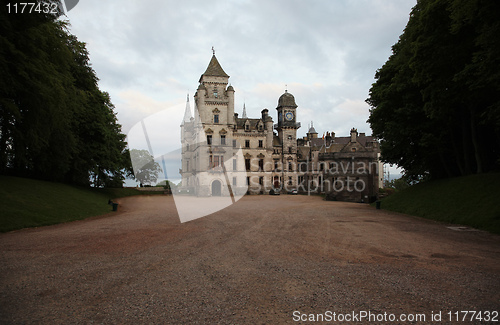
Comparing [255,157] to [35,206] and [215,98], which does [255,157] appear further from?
[35,206]

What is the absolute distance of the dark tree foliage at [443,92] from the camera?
15.8m

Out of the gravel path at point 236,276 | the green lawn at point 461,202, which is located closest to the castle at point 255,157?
the green lawn at point 461,202

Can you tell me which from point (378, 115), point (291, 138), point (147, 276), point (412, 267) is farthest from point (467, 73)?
point (291, 138)

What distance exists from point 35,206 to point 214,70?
4279 centimetres

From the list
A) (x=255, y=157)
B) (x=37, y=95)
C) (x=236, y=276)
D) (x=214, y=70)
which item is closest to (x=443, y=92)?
(x=236, y=276)

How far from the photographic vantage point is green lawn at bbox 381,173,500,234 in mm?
17294

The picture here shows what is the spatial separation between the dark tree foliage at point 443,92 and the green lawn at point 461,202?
6.83 feet

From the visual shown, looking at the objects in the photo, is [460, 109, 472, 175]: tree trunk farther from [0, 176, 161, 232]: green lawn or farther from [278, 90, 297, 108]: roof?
[278, 90, 297, 108]: roof

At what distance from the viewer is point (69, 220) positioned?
1902 cm

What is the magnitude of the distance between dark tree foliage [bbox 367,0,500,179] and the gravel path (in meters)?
10.3

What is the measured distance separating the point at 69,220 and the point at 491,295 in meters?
21.5

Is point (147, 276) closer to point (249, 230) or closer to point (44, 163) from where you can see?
point (249, 230)

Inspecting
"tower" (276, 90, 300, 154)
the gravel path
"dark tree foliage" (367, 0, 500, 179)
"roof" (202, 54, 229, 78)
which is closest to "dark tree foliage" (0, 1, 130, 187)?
the gravel path

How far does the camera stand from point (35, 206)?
19.2 m
